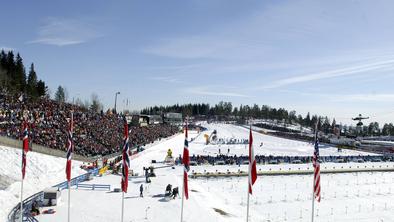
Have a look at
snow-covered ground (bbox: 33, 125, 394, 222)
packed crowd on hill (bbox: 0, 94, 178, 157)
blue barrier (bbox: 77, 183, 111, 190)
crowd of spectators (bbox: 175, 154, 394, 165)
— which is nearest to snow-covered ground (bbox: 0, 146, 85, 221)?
blue barrier (bbox: 77, 183, 111, 190)

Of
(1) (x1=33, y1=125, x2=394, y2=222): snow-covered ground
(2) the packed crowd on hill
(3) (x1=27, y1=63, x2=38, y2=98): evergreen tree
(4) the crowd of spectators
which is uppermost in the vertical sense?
(3) (x1=27, y1=63, x2=38, y2=98): evergreen tree

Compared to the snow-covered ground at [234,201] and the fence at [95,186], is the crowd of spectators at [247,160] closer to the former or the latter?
the snow-covered ground at [234,201]

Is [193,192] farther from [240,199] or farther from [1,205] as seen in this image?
[1,205]

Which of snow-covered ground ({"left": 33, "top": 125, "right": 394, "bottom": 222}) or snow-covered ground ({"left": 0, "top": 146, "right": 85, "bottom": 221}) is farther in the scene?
snow-covered ground ({"left": 0, "top": 146, "right": 85, "bottom": 221})

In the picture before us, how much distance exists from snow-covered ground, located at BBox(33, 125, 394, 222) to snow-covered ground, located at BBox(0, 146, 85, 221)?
9.03 ft

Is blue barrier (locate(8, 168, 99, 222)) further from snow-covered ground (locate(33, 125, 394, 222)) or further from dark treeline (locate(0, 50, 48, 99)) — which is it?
dark treeline (locate(0, 50, 48, 99))

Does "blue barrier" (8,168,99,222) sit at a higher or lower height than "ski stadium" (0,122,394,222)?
higher

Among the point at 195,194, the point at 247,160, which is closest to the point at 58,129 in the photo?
the point at 195,194

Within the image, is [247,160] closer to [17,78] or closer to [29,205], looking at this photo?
[29,205]

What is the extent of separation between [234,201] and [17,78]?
78.2m

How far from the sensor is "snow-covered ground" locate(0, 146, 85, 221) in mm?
25125

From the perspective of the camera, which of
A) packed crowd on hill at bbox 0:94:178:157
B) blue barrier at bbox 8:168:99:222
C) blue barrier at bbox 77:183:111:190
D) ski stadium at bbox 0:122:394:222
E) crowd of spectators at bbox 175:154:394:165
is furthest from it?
crowd of spectators at bbox 175:154:394:165

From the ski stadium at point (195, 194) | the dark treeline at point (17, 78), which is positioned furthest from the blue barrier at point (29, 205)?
the dark treeline at point (17, 78)

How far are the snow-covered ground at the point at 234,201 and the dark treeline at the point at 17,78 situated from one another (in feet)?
182
